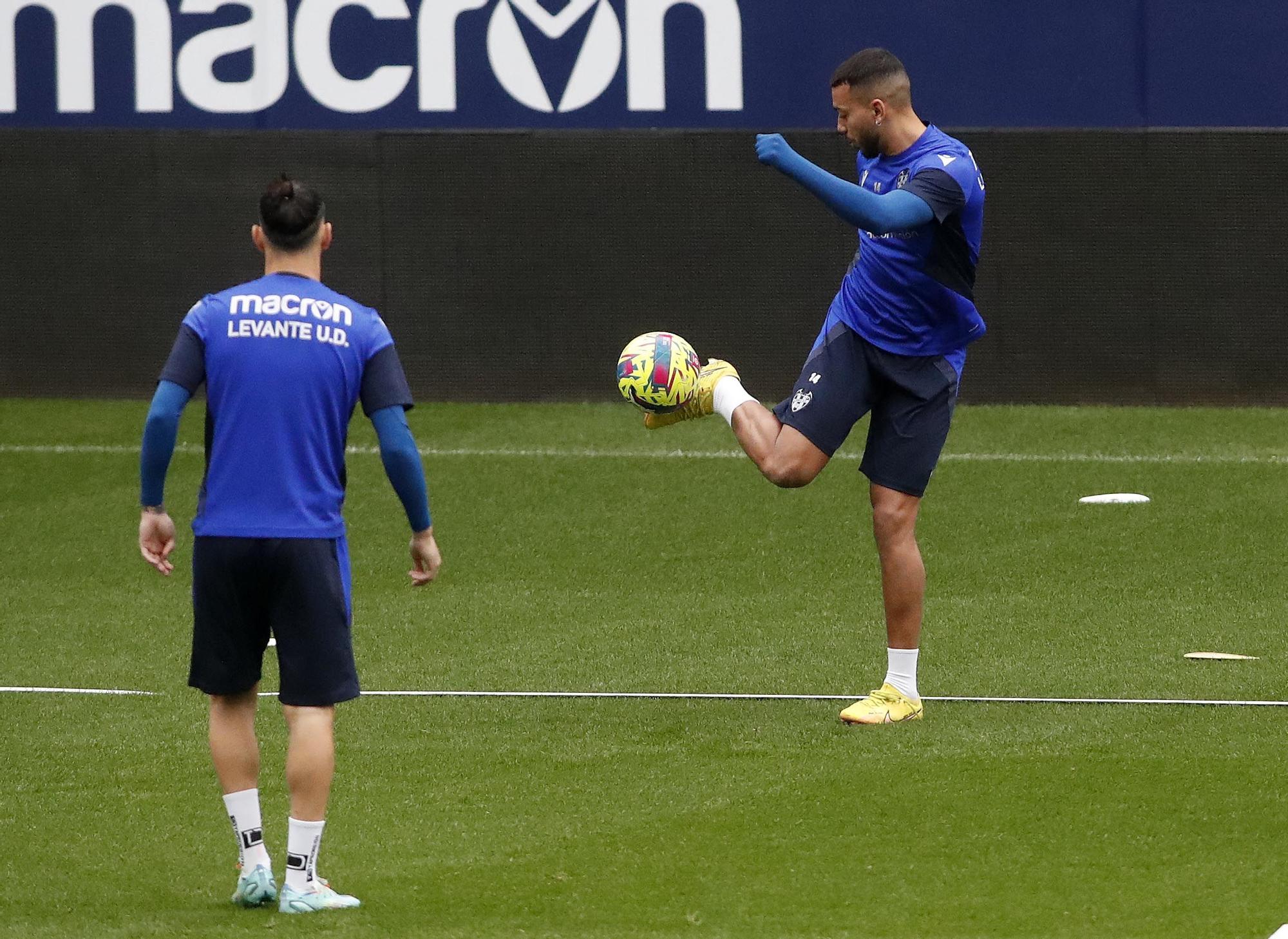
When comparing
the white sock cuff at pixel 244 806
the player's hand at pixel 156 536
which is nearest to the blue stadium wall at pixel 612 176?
the player's hand at pixel 156 536

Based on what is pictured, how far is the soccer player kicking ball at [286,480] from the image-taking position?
14.1ft

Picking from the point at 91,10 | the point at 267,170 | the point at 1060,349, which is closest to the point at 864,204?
the point at 1060,349

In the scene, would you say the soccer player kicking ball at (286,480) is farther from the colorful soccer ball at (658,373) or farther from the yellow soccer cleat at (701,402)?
the yellow soccer cleat at (701,402)

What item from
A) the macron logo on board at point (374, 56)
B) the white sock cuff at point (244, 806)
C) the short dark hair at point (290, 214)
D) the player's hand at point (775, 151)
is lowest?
the white sock cuff at point (244, 806)

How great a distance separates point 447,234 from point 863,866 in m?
9.78

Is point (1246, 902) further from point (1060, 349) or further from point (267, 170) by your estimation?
point (267, 170)

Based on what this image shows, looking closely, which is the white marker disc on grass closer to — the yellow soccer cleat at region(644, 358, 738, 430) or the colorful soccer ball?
the yellow soccer cleat at region(644, 358, 738, 430)

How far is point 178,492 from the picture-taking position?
10969 millimetres

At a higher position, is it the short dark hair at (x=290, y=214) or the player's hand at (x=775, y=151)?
the player's hand at (x=775, y=151)

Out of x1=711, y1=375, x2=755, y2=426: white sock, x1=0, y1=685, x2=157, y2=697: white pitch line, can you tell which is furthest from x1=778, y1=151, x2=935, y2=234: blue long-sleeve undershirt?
x1=0, y1=685, x2=157, y2=697: white pitch line

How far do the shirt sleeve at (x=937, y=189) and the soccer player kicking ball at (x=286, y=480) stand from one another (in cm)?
212

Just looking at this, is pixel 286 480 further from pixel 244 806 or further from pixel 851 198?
pixel 851 198

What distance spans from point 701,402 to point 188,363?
2663 mm

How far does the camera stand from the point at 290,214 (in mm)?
4328
